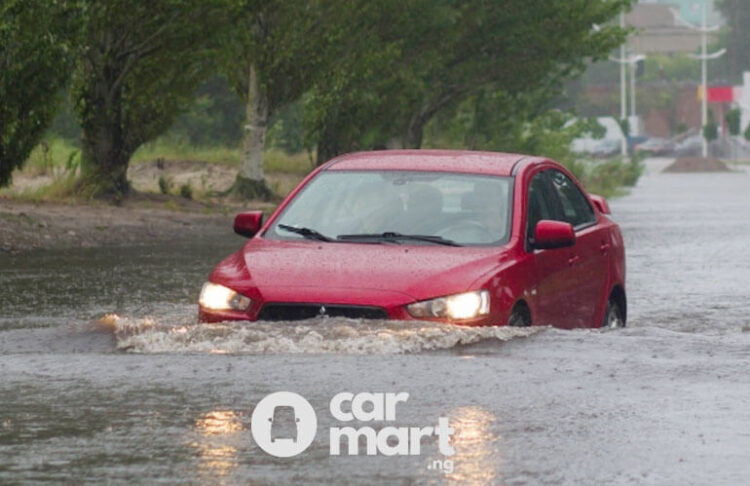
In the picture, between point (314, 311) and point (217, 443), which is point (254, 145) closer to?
point (314, 311)

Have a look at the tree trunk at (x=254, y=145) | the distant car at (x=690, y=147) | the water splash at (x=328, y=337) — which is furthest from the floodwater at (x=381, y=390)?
the distant car at (x=690, y=147)

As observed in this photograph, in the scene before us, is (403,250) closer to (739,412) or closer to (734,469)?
(739,412)

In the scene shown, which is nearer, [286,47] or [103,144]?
[103,144]

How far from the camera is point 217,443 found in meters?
8.46

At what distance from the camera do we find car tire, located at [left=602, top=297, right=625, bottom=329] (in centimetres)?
1373

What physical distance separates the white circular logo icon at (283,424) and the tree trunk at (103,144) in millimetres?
25300

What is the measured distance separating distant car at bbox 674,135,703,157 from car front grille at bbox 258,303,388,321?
144 meters

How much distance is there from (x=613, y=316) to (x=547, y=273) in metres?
1.79

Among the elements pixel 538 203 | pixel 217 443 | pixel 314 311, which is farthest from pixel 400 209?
pixel 217 443

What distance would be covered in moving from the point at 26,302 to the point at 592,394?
8597mm

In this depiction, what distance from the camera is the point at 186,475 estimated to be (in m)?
7.74

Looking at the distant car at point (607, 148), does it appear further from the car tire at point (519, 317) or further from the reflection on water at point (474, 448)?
the reflection on water at point (474, 448)

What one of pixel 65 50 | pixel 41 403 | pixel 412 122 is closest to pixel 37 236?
pixel 65 50
